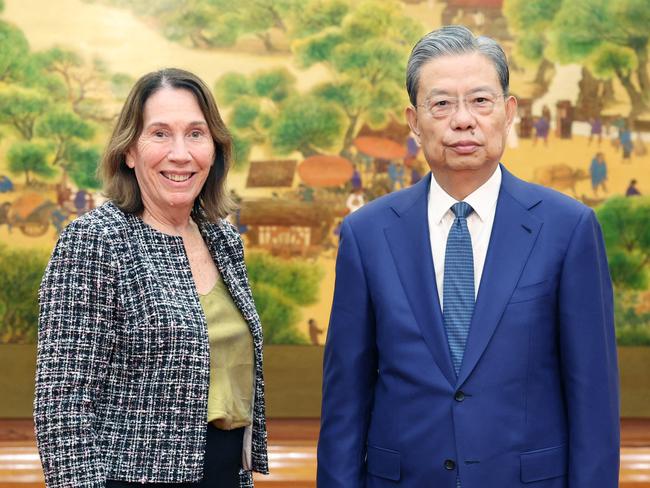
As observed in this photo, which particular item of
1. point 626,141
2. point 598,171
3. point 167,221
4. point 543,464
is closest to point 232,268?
point 167,221

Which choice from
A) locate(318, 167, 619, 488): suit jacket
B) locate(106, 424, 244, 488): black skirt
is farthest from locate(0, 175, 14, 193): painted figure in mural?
locate(318, 167, 619, 488): suit jacket

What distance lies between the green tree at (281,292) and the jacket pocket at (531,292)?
474cm

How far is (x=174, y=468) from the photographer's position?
262cm

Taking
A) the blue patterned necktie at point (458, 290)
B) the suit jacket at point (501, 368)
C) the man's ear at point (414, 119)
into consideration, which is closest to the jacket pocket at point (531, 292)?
the suit jacket at point (501, 368)

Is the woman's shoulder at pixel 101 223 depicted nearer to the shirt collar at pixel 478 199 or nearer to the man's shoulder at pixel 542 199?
the shirt collar at pixel 478 199

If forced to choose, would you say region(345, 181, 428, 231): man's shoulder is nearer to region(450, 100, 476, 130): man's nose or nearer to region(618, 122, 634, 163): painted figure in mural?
region(450, 100, 476, 130): man's nose

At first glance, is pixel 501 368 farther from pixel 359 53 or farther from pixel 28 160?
pixel 28 160

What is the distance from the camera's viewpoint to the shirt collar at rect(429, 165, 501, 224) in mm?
2566

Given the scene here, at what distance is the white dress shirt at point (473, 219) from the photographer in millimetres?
2547

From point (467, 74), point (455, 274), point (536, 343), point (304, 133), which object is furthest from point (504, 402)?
point (304, 133)

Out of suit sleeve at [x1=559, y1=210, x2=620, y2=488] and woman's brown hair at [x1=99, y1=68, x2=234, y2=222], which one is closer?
suit sleeve at [x1=559, y1=210, x2=620, y2=488]

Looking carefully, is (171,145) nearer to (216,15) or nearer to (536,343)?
(536,343)

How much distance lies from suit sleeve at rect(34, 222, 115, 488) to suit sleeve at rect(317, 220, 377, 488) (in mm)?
597

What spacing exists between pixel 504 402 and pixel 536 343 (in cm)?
16
